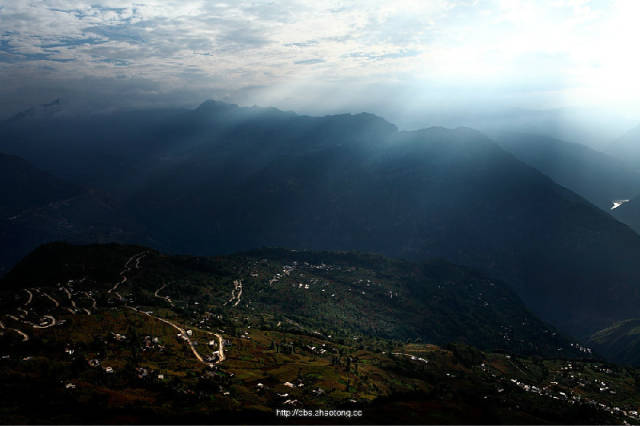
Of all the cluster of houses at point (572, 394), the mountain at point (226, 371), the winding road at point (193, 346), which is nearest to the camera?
the mountain at point (226, 371)

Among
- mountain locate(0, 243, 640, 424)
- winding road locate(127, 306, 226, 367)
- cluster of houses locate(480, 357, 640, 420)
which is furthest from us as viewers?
cluster of houses locate(480, 357, 640, 420)

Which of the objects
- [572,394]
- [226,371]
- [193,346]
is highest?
[226,371]

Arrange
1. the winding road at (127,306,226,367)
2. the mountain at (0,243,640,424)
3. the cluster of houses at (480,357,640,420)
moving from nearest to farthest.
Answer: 1. the mountain at (0,243,640,424)
2. the winding road at (127,306,226,367)
3. the cluster of houses at (480,357,640,420)

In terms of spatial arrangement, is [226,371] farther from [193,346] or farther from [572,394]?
[572,394]

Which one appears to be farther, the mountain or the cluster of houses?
the cluster of houses

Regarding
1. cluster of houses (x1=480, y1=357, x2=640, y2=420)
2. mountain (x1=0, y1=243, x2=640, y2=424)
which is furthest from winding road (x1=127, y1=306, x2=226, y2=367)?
cluster of houses (x1=480, y1=357, x2=640, y2=420)

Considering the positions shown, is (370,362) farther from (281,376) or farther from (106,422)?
(106,422)

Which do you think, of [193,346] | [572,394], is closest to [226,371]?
[193,346]

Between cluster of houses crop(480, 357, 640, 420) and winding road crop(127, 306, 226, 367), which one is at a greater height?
winding road crop(127, 306, 226, 367)

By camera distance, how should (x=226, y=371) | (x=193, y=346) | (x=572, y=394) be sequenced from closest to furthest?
1. (x=226, y=371)
2. (x=193, y=346)
3. (x=572, y=394)

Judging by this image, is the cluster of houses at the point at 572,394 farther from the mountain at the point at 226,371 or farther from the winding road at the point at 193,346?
the winding road at the point at 193,346

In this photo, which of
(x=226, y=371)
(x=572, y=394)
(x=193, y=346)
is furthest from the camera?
(x=572, y=394)

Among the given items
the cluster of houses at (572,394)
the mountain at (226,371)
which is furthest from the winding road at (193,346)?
the cluster of houses at (572,394)

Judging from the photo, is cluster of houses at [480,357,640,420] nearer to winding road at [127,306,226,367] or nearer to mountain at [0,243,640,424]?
mountain at [0,243,640,424]
